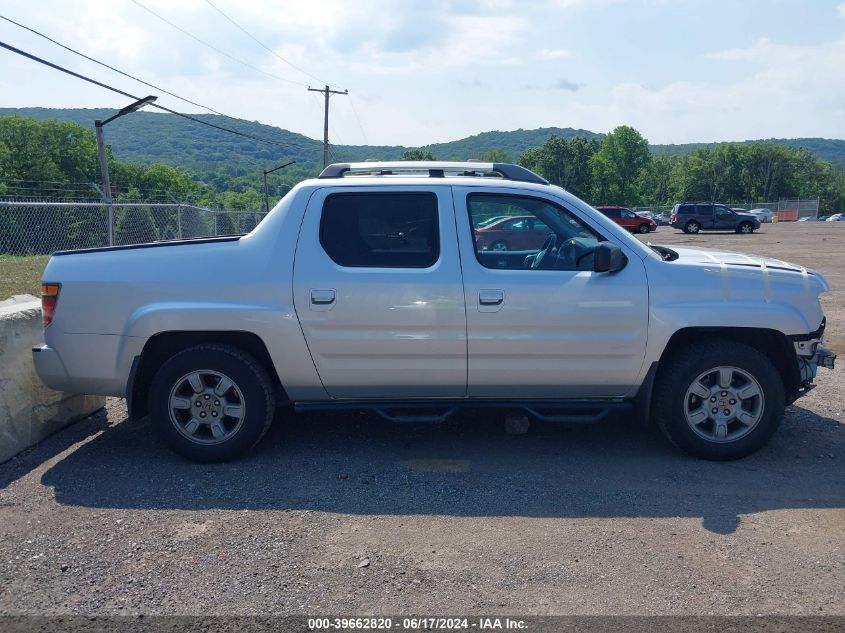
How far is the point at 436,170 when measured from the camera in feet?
16.8

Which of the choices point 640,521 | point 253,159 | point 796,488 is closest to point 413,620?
point 640,521

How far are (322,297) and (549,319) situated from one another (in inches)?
58.7

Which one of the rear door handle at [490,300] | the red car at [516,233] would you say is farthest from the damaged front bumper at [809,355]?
the rear door handle at [490,300]

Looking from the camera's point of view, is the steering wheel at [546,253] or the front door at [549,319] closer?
the front door at [549,319]

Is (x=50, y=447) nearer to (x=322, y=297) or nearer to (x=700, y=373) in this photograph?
(x=322, y=297)

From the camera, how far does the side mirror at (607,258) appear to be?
452cm

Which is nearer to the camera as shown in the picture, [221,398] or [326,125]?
[221,398]

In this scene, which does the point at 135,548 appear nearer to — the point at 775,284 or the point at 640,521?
the point at 640,521

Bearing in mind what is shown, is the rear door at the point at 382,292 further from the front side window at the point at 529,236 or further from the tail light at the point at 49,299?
the tail light at the point at 49,299

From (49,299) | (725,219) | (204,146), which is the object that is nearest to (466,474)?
(49,299)

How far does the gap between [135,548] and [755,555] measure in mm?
3197

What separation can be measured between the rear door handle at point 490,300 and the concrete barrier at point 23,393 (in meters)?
3.33

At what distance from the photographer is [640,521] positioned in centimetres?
397

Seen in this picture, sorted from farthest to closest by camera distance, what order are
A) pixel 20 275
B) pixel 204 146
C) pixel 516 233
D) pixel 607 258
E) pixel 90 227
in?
pixel 204 146, pixel 90 227, pixel 20 275, pixel 516 233, pixel 607 258
